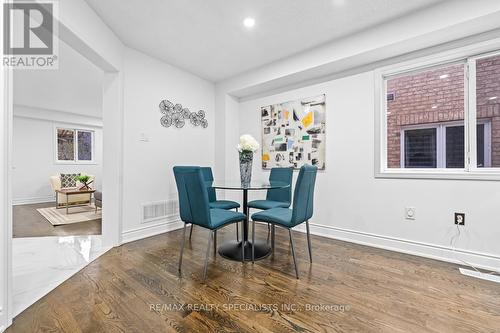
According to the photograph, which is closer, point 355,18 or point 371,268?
point 371,268

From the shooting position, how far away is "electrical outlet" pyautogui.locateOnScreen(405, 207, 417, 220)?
2486 millimetres

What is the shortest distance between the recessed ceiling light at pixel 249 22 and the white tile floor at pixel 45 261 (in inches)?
115

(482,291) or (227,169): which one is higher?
(227,169)

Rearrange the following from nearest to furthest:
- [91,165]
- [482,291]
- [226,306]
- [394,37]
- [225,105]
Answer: [226,306], [482,291], [394,37], [225,105], [91,165]

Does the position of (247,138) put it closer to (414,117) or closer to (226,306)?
(226,306)

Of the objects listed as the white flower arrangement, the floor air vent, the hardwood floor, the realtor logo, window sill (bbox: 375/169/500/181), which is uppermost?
the realtor logo

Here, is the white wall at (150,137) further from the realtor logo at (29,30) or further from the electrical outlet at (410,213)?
the electrical outlet at (410,213)

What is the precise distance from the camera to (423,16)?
2.12 meters

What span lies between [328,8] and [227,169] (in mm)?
2669

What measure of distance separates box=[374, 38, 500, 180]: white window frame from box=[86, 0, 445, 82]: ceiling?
57 cm

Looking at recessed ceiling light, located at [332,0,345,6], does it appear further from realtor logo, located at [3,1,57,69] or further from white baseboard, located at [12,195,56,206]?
white baseboard, located at [12,195,56,206]

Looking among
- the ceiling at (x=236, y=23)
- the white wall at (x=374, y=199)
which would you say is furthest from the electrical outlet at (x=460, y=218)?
the ceiling at (x=236, y=23)

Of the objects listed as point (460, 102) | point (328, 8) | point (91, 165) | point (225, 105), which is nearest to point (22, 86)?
point (91, 165)

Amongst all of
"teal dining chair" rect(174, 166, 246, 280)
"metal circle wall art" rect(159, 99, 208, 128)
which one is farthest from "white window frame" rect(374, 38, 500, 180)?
"metal circle wall art" rect(159, 99, 208, 128)
